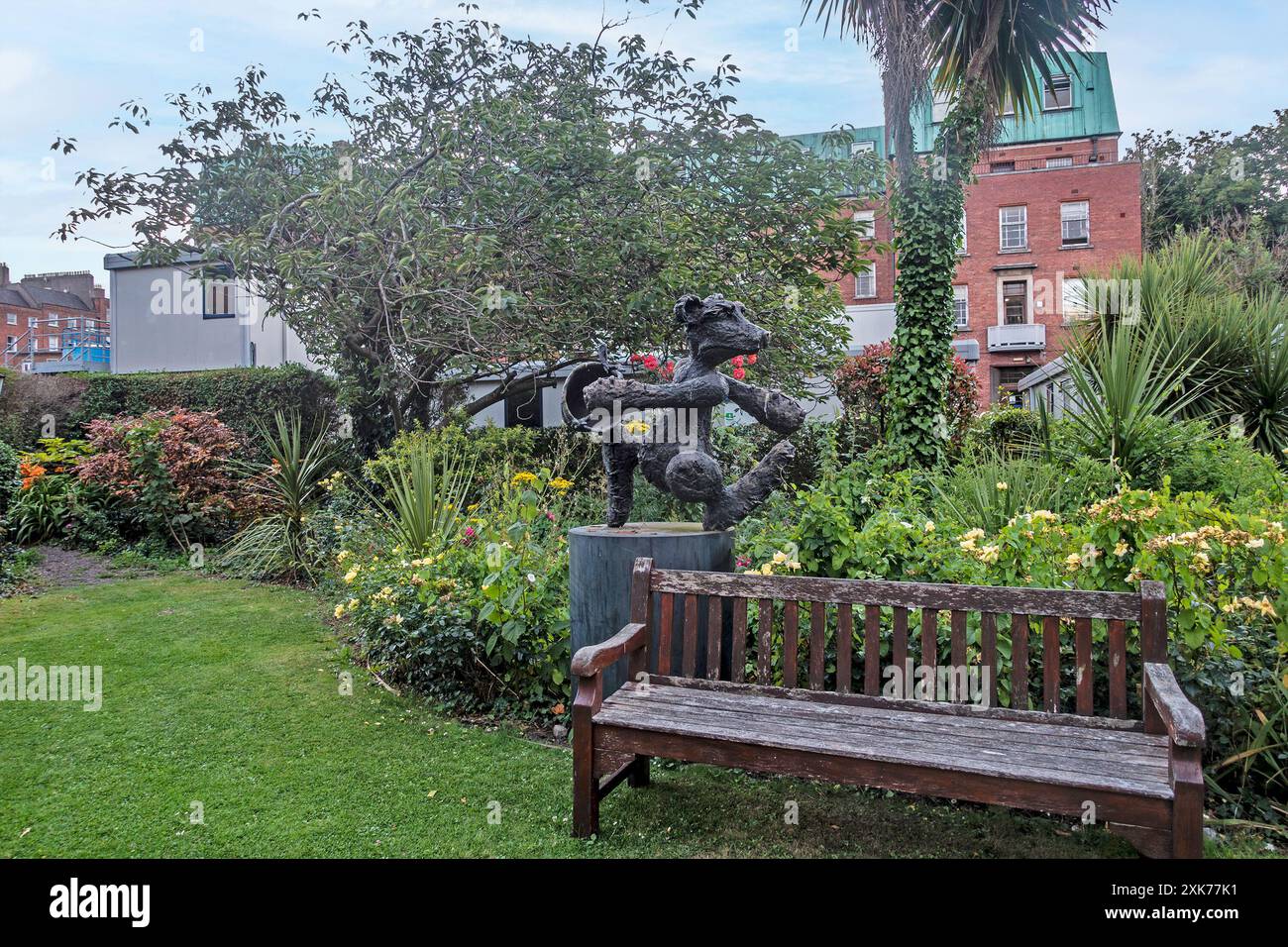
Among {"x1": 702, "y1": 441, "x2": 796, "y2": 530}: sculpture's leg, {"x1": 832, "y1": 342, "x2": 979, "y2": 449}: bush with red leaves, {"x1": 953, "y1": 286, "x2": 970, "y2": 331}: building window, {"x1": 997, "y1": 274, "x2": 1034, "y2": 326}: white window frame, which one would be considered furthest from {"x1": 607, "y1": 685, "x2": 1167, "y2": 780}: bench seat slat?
{"x1": 997, "y1": 274, "x2": 1034, "y2": 326}: white window frame

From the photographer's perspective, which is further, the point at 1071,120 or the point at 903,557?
the point at 1071,120

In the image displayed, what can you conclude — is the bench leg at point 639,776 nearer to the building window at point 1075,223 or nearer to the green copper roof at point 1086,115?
the building window at point 1075,223

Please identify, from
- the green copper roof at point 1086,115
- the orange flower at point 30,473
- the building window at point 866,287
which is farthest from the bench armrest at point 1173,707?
the green copper roof at point 1086,115

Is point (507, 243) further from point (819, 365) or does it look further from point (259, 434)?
point (259, 434)

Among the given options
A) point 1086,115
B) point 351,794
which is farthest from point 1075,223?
point 351,794

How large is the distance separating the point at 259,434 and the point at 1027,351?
994 inches

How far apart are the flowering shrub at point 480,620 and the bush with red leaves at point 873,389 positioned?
6921mm

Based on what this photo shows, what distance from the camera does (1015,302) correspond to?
93.7 feet

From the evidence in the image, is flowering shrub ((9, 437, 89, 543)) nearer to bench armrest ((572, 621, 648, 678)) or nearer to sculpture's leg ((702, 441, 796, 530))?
sculpture's leg ((702, 441, 796, 530))

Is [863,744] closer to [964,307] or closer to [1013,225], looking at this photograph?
[964,307]

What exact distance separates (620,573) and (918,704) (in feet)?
4.91

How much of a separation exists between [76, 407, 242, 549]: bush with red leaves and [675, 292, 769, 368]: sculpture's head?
7.76 metres

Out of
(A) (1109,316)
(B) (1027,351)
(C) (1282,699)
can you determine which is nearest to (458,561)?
(C) (1282,699)
